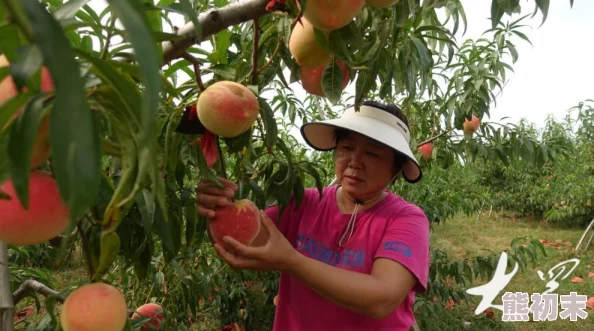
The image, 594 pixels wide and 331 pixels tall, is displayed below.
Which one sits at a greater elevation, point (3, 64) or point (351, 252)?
point (3, 64)

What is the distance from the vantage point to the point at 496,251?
5984mm

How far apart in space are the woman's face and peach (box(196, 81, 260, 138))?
586 millimetres

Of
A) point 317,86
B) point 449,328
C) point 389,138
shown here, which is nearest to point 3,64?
point 317,86

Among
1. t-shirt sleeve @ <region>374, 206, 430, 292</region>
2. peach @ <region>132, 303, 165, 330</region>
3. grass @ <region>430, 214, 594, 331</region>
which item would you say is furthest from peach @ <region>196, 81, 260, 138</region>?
grass @ <region>430, 214, 594, 331</region>

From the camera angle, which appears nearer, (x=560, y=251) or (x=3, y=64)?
(x=3, y=64)

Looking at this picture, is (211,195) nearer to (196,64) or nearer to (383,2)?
(196,64)

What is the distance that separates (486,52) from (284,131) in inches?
56.5

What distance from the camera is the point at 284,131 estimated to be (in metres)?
3.44

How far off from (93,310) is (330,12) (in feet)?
1.57

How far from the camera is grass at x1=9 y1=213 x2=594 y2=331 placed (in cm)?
380

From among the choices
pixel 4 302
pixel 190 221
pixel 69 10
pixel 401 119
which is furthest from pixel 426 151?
pixel 69 10

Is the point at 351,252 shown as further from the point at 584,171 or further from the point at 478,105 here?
the point at 584,171

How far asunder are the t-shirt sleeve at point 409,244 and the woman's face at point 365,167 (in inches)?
4.4

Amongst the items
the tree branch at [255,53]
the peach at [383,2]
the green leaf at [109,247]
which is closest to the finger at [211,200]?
the tree branch at [255,53]
